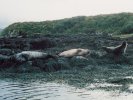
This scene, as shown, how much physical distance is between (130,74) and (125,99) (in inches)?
199

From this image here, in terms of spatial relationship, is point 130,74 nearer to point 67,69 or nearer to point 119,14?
point 67,69

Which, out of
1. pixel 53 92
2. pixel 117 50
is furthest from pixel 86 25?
pixel 53 92

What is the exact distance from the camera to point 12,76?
15.0 metres

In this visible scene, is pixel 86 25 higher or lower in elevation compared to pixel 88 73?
higher

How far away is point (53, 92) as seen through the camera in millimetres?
11359

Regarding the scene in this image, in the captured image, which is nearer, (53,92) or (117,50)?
(53,92)

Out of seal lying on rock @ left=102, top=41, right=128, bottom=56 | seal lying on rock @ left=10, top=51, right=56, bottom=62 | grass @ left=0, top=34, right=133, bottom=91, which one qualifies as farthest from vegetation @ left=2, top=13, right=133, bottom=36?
seal lying on rock @ left=10, top=51, right=56, bottom=62

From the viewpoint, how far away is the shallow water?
1052 cm

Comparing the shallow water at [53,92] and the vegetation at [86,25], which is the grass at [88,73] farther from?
the vegetation at [86,25]

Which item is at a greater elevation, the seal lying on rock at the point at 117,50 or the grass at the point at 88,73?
the seal lying on rock at the point at 117,50

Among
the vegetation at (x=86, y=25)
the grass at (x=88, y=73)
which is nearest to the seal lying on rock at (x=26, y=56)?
the grass at (x=88, y=73)

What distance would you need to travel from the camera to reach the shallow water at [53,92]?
34.5 feet

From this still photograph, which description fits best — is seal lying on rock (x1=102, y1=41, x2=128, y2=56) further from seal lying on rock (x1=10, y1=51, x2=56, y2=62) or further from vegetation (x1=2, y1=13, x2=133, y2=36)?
vegetation (x1=2, y1=13, x2=133, y2=36)

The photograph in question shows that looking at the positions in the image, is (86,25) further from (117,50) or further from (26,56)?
(26,56)
